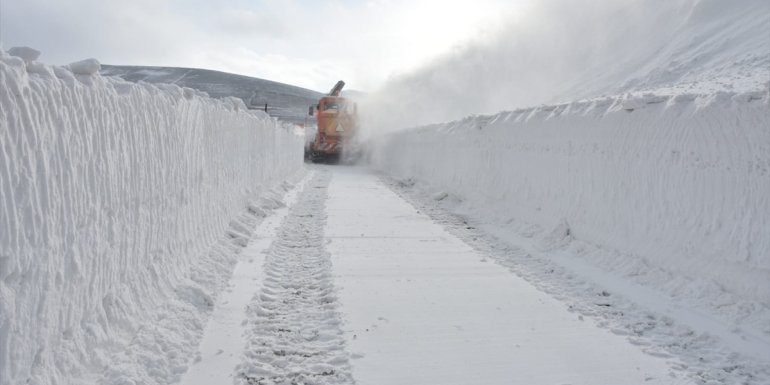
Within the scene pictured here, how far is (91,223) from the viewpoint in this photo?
320 cm

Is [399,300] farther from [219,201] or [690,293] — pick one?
[219,201]

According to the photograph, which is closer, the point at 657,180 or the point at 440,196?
the point at 657,180

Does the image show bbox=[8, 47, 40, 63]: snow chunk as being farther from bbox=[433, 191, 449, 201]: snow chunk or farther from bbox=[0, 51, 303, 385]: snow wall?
bbox=[433, 191, 449, 201]: snow chunk

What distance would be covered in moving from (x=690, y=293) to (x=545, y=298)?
1.27m

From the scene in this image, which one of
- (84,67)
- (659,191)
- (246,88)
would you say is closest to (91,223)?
(84,67)

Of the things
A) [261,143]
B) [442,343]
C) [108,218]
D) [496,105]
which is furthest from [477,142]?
[496,105]

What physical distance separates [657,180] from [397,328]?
3432 mm

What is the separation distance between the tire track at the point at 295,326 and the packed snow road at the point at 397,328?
0.03 feet

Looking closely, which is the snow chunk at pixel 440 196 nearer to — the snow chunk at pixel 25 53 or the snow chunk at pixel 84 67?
the snow chunk at pixel 84 67

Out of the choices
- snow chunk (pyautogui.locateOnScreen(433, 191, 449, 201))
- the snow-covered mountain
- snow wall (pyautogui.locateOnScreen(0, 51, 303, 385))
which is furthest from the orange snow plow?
the snow-covered mountain

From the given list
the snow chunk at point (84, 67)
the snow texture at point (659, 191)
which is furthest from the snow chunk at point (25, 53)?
the snow texture at point (659, 191)

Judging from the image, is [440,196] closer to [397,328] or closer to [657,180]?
[657,180]

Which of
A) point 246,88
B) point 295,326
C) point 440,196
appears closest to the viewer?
point 295,326

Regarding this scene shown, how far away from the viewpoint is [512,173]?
1042 centimetres
